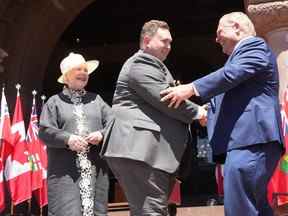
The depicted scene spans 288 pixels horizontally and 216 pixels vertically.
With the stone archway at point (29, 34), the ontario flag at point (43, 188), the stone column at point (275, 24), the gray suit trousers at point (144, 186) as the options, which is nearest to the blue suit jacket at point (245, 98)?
the gray suit trousers at point (144, 186)

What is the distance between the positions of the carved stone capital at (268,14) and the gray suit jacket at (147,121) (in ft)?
5.86

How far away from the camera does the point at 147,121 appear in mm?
3703

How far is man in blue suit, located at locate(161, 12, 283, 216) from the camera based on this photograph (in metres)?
3.39

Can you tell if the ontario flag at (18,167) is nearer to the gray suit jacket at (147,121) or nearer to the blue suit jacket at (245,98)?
the gray suit jacket at (147,121)

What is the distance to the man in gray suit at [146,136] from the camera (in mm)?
3645

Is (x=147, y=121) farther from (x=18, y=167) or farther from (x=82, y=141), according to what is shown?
(x=18, y=167)

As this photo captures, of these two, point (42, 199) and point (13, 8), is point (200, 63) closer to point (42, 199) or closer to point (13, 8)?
point (13, 8)

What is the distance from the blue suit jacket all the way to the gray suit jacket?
0.22 m

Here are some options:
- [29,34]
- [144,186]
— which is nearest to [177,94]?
[144,186]

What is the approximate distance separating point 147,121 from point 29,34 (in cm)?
507

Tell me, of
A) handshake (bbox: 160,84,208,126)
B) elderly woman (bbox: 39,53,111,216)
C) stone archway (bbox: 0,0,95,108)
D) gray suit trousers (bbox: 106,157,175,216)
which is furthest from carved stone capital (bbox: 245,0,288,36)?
stone archway (bbox: 0,0,95,108)

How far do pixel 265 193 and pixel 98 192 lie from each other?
1.85 metres

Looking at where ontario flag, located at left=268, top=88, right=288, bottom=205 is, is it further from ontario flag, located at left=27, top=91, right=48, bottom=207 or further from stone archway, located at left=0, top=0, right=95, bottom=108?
stone archway, located at left=0, top=0, right=95, bottom=108

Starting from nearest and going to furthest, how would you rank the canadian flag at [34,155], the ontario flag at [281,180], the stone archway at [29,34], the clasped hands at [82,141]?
1. the clasped hands at [82,141]
2. the ontario flag at [281,180]
3. the canadian flag at [34,155]
4. the stone archway at [29,34]
